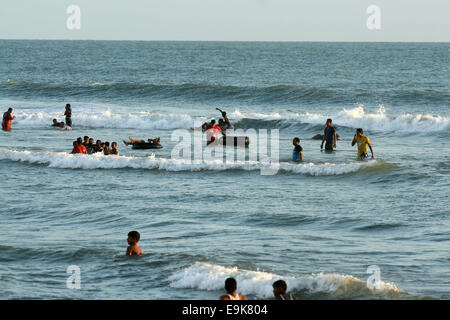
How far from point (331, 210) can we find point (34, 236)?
6696mm

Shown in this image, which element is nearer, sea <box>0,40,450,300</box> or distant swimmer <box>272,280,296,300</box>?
distant swimmer <box>272,280,296,300</box>

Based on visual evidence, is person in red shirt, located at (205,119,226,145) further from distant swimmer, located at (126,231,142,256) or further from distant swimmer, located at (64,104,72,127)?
distant swimmer, located at (126,231,142,256)

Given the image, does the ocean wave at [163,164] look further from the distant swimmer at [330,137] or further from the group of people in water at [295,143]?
the distant swimmer at [330,137]

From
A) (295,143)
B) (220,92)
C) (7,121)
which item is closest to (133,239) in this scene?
(295,143)

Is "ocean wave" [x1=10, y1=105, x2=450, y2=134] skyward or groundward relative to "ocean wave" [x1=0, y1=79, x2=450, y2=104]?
groundward

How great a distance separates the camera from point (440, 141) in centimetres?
2956

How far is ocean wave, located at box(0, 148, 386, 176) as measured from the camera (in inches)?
873

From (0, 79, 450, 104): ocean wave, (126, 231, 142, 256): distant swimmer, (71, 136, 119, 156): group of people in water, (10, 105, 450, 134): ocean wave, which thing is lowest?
(126, 231, 142, 256): distant swimmer

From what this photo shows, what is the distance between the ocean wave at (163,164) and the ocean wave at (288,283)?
425 inches

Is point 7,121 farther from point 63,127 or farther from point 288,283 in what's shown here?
point 288,283

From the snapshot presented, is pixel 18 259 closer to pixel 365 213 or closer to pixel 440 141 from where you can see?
pixel 365 213

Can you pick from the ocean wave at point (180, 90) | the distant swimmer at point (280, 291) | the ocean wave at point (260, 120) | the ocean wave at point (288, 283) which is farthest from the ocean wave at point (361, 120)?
the distant swimmer at point (280, 291)

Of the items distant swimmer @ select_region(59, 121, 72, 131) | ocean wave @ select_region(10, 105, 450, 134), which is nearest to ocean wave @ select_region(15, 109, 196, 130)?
ocean wave @ select_region(10, 105, 450, 134)

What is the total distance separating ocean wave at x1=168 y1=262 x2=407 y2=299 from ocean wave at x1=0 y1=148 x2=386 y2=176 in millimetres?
10802
